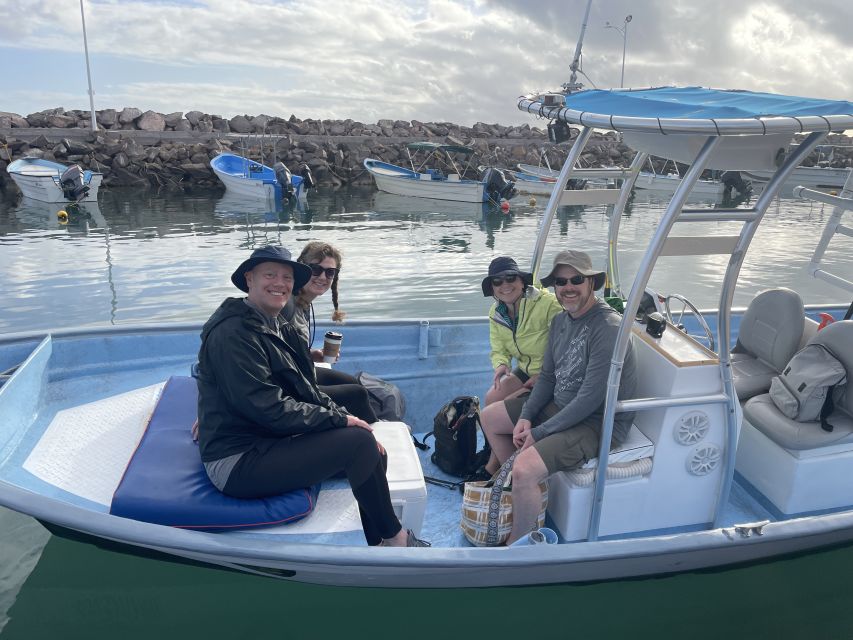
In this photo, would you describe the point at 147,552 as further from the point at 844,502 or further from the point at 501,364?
the point at 844,502

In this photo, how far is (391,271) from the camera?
41.2 feet

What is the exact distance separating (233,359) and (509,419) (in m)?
1.66

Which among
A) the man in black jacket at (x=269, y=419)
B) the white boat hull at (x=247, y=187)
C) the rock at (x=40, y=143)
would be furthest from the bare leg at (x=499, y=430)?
the rock at (x=40, y=143)

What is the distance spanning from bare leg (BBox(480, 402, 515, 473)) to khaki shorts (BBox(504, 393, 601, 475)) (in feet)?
1.64

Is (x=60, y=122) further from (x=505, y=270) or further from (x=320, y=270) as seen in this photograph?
(x=505, y=270)

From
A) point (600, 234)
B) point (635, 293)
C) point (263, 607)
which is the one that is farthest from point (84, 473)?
point (600, 234)

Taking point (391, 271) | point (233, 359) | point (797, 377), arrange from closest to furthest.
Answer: point (233, 359) < point (797, 377) < point (391, 271)

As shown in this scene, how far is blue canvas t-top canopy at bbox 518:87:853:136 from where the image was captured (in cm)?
247

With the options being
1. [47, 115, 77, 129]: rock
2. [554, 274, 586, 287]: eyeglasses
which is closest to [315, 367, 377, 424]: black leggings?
[554, 274, 586, 287]: eyeglasses

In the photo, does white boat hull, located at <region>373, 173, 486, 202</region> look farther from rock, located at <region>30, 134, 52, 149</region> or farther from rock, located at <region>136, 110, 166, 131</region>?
rock, located at <region>30, 134, 52, 149</region>

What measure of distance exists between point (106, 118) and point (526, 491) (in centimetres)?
2976

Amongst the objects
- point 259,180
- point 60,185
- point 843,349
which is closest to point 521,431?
point 843,349

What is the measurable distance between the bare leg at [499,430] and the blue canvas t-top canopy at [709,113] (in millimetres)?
1623

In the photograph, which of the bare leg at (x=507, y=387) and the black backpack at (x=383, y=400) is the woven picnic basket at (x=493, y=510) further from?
the black backpack at (x=383, y=400)
